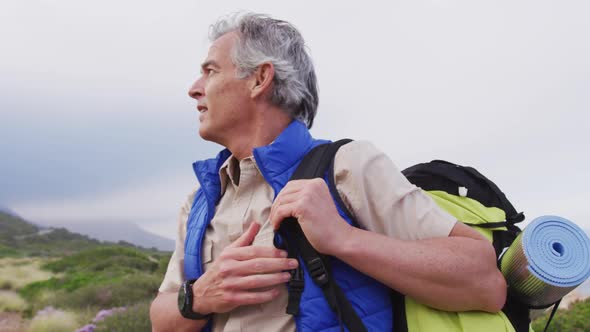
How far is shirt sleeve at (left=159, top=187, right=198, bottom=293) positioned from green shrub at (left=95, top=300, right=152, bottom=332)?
672 cm

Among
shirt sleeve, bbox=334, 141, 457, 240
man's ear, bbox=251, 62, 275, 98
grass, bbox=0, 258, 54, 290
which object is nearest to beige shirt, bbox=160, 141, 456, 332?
shirt sleeve, bbox=334, 141, 457, 240

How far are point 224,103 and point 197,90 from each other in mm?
217

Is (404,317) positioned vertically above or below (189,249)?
below

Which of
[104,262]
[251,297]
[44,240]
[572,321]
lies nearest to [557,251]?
[251,297]

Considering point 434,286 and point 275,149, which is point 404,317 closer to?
point 434,286

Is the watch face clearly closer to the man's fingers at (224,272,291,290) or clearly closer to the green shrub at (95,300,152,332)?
the man's fingers at (224,272,291,290)

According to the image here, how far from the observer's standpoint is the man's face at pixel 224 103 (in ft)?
7.78

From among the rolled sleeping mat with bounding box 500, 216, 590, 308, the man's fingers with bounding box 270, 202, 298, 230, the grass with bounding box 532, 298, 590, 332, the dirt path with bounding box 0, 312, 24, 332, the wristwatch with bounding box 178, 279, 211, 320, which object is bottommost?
the grass with bounding box 532, 298, 590, 332

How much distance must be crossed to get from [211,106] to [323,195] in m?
0.84

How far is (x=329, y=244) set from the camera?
1772 millimetres

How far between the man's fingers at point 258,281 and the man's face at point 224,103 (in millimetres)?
747

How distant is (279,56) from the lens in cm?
246

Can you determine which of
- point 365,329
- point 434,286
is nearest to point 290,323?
point 365,329

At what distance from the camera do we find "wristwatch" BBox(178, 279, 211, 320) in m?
2.10
